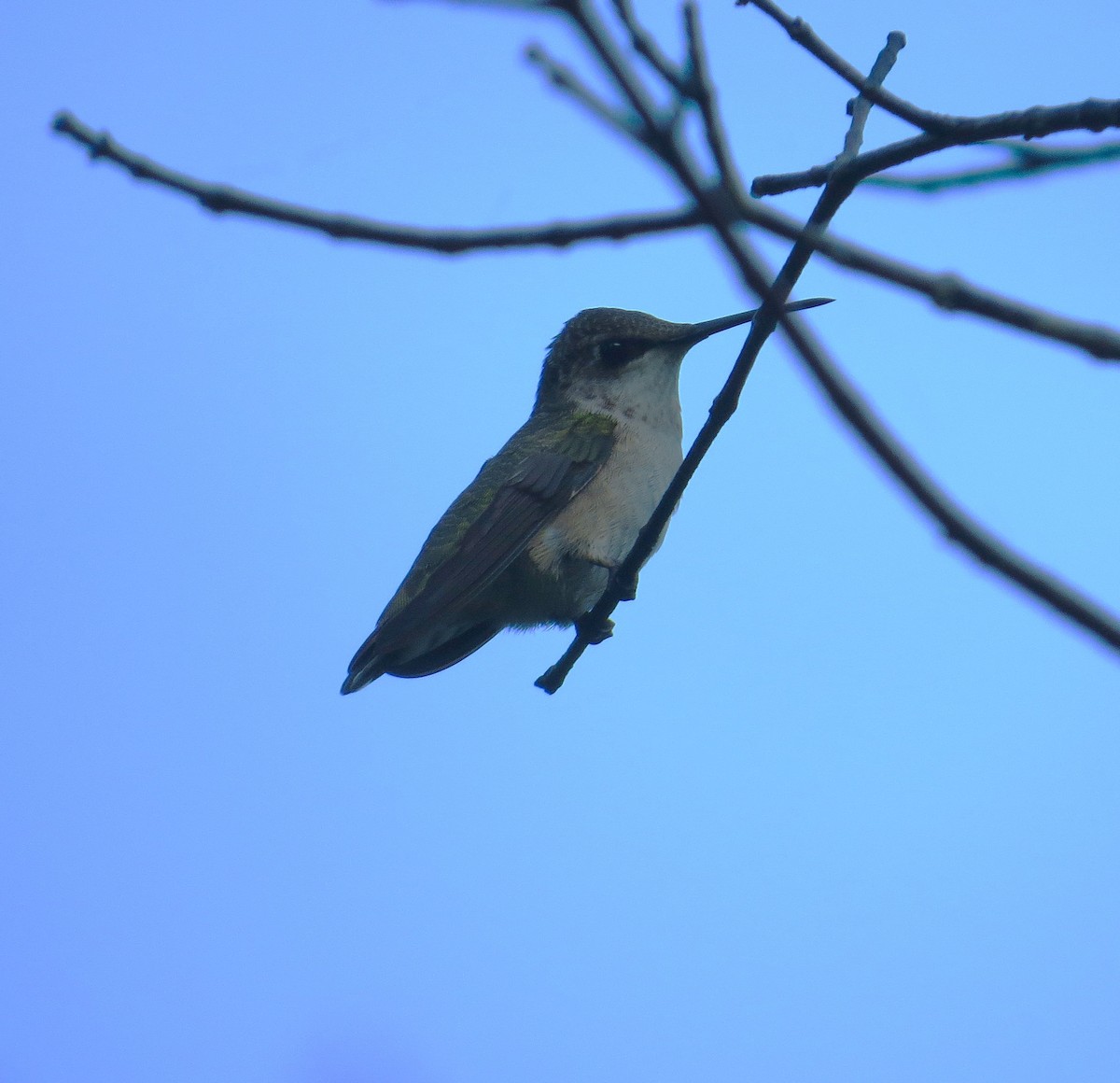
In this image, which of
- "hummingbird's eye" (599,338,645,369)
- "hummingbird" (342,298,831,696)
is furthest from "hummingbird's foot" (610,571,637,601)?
"hummingbird's eye" (599,338,645,369)

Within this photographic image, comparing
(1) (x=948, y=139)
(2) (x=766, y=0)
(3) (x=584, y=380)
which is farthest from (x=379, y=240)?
(3) (x=584, y=380)

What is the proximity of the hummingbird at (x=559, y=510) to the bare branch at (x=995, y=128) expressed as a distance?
150 inches

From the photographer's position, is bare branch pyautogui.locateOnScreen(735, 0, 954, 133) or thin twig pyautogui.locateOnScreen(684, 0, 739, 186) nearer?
thin twig pyautogui.locateOnScreen(684, 0, 739, 186)

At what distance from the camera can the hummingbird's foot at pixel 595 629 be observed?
19.2 ft

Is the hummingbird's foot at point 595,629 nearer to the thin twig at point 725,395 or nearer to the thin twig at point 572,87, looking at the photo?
the thin twig at point 725,395

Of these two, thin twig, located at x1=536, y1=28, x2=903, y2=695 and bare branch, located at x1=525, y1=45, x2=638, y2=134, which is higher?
thin twig, located at x1=536, y1=28, x2=903, y2=695

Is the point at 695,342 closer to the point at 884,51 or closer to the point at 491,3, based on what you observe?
the point at 884,51

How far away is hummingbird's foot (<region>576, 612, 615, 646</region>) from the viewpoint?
19.2 ft

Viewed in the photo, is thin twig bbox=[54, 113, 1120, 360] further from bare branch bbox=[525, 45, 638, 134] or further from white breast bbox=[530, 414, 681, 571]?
white breast bbox=[530, 414, 681, 571]

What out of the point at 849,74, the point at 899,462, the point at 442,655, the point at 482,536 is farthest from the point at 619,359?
the point at 899,462

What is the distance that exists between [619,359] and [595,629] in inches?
81.0

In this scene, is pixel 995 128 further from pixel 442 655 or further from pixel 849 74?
pixel 442 655

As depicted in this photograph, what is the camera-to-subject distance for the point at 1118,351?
1.44 m

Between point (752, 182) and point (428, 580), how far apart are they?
3.51 m
